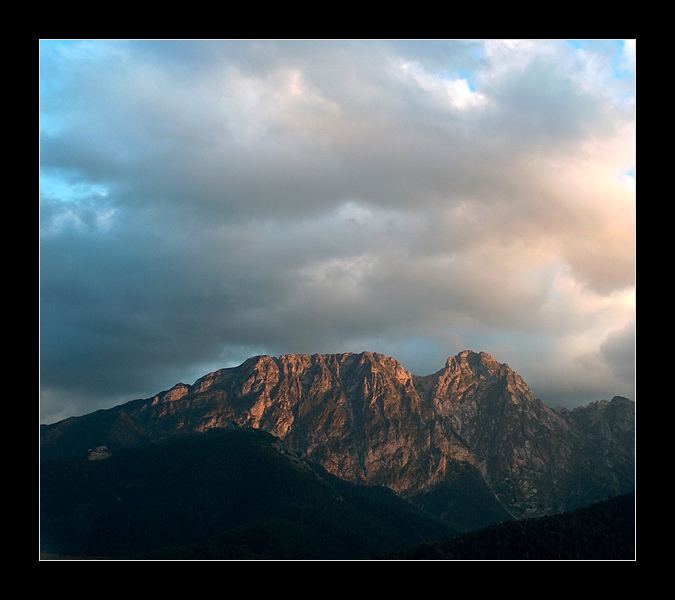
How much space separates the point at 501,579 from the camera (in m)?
8.86

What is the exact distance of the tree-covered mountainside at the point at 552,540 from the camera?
138m

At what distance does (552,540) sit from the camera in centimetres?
14238

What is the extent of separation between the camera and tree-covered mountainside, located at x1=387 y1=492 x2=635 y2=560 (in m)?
138
